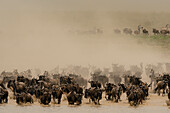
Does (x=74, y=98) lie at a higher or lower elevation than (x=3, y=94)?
lower

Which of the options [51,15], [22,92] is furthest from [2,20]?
[22,92]

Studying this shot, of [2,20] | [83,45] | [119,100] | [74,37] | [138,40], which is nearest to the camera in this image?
[119,100]

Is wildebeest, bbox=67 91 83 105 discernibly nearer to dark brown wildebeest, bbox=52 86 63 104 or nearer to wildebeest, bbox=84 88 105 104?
wildebeest, bbox=84 88 105 104

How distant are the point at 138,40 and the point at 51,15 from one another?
91.5 m

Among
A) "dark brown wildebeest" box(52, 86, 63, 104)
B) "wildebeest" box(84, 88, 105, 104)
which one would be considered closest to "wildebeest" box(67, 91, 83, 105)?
"wildebeest" box(84, 88, 105, 104)

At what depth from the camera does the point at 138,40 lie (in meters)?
98.4

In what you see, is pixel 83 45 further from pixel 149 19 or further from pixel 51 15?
pixel 51 15

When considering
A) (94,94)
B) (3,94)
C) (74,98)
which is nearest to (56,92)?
(74,98)

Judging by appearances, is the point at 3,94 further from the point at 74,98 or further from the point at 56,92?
the point at 74,98

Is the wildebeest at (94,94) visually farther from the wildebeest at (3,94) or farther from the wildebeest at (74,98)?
the wildebeest at (3,94)

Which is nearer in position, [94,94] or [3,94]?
[94,94]

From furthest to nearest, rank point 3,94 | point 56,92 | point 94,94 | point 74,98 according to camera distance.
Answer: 1. point 3,94
2. point 56,92
3. point 94,94
4. point 74,98

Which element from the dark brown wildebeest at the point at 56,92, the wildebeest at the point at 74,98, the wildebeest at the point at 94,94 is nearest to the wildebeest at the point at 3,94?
the dark brown wildebeest at the point at 56,92

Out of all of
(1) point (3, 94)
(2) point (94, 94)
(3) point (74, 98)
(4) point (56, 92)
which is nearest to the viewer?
(3) point (74, 98)
